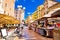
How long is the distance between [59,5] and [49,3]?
37.4 ft

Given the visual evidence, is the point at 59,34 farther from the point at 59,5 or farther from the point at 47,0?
the point at 47,0

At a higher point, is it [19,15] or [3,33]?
[19,15]

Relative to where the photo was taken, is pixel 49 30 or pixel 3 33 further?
A: pixel 49 30

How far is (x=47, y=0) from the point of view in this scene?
33.9 m

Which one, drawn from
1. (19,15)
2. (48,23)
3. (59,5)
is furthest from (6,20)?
(19,15)

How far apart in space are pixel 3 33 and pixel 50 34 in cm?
910

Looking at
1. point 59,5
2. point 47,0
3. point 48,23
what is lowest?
point 48,23

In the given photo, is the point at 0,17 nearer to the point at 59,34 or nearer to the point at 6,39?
the point at 6,39

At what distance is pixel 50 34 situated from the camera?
1700 cm

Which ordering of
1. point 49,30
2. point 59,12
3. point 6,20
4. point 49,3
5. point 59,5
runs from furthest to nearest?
point 49,3, point 59,5, point 49,30, point 59,12, point 6,20

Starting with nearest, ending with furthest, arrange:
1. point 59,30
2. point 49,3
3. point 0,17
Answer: point 59,30 → point 0,17 → point 49,3

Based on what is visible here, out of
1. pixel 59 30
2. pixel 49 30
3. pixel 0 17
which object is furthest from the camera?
pixel 49 30

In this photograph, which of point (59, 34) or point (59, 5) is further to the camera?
point (59, 5)

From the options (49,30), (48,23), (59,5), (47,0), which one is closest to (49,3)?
(47,0)
